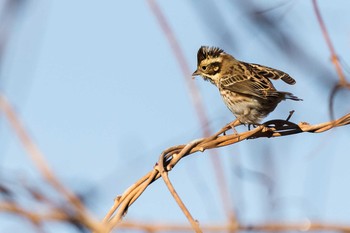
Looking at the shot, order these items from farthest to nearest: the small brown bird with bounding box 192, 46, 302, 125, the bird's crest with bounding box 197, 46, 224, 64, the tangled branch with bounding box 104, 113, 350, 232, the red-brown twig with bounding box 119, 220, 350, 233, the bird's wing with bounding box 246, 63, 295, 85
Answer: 1. the bird's crest with bounding box 197, 46, 224, 64
2. the small brown bird with bounding box 192, 46, 302, 125
3. the bird's wing with bounding box 246, 63, 295, 85
4. the tangled branch with bounding box 104, 113, 350, 232
5. the red-brown twig with bounding box 119, 220, 350, 233

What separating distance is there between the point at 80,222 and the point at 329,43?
1477mm

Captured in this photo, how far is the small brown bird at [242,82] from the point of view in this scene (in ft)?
21.1

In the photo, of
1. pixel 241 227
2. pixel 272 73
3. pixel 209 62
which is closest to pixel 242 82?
pixel 272 73

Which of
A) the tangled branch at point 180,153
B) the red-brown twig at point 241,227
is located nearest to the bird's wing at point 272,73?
the tangled branch at point 180,153

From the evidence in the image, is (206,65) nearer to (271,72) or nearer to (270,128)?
(271,72)

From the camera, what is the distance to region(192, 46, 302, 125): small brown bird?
6.42 meters

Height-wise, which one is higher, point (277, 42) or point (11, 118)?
point (11, 118)

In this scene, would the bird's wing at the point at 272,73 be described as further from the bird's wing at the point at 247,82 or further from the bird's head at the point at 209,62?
the bird's head at the point at 209,62

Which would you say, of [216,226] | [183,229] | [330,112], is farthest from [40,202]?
[330,112]

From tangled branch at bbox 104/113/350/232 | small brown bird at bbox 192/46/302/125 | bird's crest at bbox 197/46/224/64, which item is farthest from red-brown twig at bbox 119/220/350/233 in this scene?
bird's crest at bbox 197/46/224/64

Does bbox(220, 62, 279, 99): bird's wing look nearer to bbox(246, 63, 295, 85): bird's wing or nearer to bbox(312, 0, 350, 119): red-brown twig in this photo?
bbox(246, 63, 295, 85): bird's wing

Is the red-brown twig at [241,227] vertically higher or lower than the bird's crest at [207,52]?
lower

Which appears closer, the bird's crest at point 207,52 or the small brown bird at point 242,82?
the small brown bird at point 242,82

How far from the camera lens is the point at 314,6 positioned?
251 centimetres
